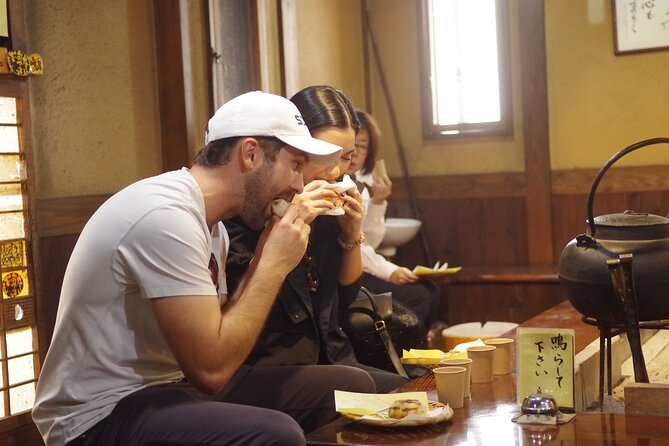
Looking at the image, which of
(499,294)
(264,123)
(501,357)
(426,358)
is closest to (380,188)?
(499,294)

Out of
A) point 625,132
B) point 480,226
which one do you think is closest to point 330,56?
point 480,226

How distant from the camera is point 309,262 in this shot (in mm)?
2844

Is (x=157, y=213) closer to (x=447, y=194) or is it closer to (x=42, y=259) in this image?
(x=42, y=259)

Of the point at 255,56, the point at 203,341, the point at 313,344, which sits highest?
the point at 255,56

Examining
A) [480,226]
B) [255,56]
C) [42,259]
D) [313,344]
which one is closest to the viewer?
[313,344]

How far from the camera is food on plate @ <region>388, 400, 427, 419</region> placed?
81.0 inches

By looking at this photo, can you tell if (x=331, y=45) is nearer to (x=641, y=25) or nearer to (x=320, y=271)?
(x=641, y=25)

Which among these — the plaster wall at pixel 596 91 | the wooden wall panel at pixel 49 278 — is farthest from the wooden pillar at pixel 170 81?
the plaster wall at pixel 596 91

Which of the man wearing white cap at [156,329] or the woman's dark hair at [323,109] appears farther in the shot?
the woman's dark hair at [323,109]

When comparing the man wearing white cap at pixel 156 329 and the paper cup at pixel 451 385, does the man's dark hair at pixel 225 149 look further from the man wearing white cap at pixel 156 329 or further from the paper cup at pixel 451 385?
the paper cup at pixel 451 385

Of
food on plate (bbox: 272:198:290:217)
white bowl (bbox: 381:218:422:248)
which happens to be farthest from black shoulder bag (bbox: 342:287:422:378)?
white bowl (bbox: 381:218:422:248)

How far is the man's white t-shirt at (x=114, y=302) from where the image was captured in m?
1.92

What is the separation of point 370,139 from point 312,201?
2353 millimetres

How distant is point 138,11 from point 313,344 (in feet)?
6.94
